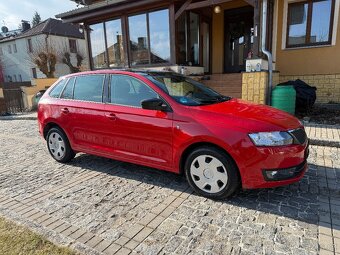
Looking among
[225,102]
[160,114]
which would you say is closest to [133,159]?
[160,114]

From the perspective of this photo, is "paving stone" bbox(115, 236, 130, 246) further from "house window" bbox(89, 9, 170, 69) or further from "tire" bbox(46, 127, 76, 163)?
"house window" bbox(89, 9, 170, 69)

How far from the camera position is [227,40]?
11547 mm

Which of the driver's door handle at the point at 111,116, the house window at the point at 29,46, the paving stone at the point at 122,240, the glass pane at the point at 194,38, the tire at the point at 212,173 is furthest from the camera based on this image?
the house window at the point at 29,46

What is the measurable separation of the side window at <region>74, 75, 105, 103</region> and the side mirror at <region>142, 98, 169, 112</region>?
1056mm

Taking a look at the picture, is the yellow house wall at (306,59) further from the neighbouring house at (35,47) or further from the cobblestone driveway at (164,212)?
the neighbouring house at (35,47)

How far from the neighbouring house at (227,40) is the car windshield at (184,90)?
361cm

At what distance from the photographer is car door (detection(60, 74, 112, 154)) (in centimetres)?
423

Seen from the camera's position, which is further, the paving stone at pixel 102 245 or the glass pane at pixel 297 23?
the glass pane at pixel 297 23

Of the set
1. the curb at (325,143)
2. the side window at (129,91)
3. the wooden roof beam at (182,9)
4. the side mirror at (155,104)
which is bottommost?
the curb at (325,143)

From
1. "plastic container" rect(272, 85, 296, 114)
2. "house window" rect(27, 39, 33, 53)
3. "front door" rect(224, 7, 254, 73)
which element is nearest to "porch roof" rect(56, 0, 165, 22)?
"front door" rect(224, 7, 254, 73)

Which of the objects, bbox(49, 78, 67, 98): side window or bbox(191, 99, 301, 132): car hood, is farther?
bbox(49, 78, 67, 98): side window

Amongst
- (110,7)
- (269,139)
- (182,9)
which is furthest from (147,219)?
(110,7)

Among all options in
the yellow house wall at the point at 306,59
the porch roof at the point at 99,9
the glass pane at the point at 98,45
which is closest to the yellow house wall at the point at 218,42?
the yellow house wall at the point at 306,59

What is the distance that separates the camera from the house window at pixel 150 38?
31.5 ft
